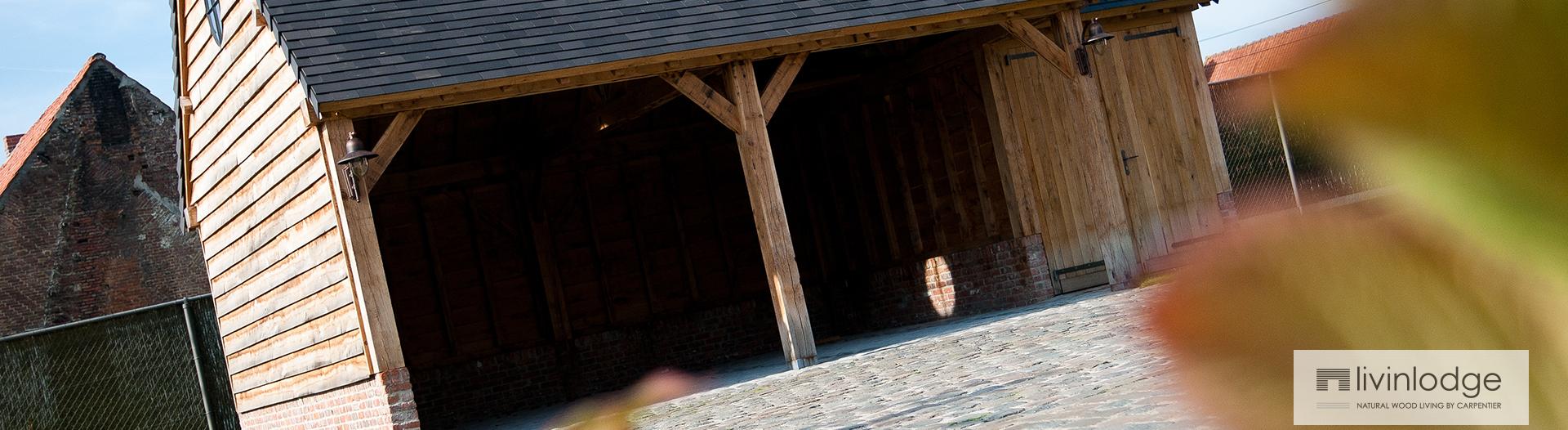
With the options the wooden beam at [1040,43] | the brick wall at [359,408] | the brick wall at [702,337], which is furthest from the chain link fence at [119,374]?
the wooden beam at [1040,43]

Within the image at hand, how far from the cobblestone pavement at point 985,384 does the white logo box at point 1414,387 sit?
0.19 metres

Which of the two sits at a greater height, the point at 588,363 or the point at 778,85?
the point at 778,85

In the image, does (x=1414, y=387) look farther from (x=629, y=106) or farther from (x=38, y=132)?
(x=38, y=132)

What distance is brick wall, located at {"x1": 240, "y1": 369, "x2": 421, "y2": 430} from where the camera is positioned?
31.1ft

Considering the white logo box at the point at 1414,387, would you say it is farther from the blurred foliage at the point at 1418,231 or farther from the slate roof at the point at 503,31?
the slate roof at the point at 503,31

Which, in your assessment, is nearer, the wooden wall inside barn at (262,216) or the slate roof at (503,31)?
the slate roof at (503,31)

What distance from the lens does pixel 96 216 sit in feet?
75.7

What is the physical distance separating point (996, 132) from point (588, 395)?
5.53 meters

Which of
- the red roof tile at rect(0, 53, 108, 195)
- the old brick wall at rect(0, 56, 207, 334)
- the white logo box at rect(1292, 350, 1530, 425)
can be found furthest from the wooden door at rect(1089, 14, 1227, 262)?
the red roof tile at rect(0, 53, 108, 195)

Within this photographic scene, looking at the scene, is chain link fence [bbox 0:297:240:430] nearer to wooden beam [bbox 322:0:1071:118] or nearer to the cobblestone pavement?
wooden beam [bbox 322:0:1071:118]

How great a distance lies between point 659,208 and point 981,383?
956 cm

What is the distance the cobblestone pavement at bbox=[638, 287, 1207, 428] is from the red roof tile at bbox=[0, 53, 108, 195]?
16.8 metres

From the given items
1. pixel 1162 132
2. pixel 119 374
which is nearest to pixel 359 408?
pixel 119 374

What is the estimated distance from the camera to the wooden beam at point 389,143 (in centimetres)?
934
